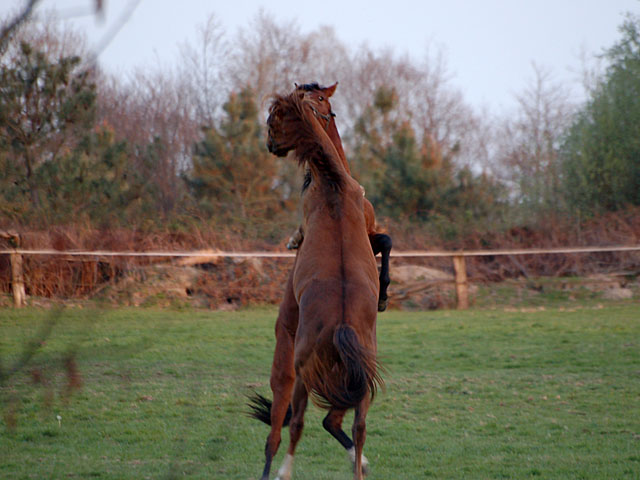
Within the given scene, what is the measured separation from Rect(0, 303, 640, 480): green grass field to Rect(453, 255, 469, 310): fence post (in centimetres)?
451

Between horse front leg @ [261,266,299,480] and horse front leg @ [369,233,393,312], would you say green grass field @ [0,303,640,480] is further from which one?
horse front leg @ [369,233,393,312]

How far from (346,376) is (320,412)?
3193 mm

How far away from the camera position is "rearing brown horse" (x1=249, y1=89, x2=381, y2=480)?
11.0 feet

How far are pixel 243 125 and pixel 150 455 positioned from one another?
16.8 meters

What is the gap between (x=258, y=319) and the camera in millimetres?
12758

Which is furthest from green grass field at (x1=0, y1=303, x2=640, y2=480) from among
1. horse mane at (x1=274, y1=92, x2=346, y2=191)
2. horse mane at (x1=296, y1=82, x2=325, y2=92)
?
horse mane at (x1=296, y1=82, x2=325, y2=92)

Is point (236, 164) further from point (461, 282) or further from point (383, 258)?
point (383, 258)

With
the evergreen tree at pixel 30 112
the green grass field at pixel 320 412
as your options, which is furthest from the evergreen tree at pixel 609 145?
the evergreen tree at pixel 30 112

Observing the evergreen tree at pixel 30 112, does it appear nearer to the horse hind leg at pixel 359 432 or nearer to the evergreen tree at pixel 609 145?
the horse hind leg at pixel 359 432

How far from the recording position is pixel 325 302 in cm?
351

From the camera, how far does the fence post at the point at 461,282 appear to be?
14641 millimetres

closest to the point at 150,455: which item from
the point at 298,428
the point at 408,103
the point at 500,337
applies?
the point at 298,428

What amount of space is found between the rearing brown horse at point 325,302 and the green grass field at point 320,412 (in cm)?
48

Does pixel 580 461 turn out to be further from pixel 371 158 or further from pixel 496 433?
pixel 371 158
